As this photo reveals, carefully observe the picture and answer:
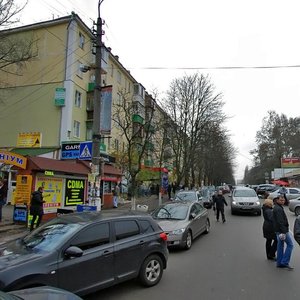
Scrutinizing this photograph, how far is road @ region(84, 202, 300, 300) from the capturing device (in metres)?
6.63

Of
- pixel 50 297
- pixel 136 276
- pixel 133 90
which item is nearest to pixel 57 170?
pixel 136 276

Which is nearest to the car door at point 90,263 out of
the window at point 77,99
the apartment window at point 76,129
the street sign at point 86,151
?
the street sign at point 86,151

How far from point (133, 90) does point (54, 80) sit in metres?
18.1

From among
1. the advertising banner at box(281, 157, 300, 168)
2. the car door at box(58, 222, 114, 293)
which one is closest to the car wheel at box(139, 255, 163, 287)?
the car door at box(58, 222, 114, 293)

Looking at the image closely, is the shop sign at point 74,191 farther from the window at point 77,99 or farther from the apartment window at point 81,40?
the apartment window at point 81,40

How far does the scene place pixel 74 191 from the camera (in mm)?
19625

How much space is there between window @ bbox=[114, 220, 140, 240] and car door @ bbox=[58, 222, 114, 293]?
0.84 ft

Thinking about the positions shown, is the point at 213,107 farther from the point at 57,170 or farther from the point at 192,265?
the point at 192,265

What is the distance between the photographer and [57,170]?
58.4 ft

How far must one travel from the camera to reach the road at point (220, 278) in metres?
6.63

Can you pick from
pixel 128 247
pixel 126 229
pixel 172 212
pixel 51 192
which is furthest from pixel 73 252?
pixel 51 192

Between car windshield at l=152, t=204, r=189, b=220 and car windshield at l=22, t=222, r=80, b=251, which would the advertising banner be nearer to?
car windshield at l=152, t=204, r=189, b=220

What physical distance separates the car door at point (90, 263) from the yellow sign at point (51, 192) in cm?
1122

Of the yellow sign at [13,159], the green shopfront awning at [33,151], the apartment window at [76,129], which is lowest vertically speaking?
the yellow sign at [13,159]
